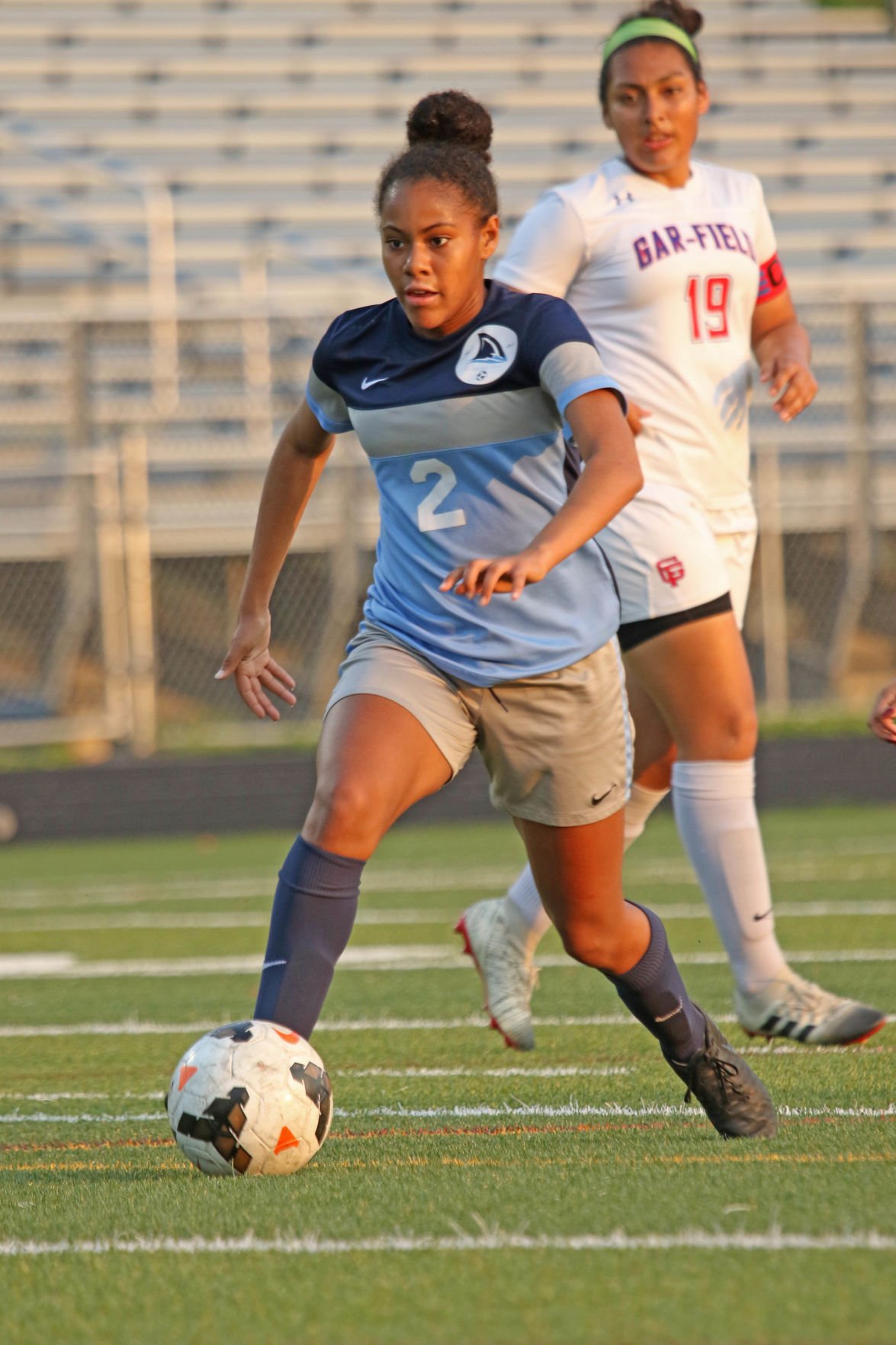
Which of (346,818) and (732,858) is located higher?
(346,818)

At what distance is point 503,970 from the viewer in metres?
4.62

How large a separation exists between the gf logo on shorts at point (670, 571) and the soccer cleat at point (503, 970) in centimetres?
97

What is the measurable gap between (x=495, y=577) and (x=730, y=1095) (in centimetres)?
111

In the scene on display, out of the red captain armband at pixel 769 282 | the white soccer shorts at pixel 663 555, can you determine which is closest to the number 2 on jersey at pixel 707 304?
the red captain armband at pixel 769 282

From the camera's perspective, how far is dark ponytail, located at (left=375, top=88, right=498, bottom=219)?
3234 mm

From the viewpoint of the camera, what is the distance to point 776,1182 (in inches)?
110

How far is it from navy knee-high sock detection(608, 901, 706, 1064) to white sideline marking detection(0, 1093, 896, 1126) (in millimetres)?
260

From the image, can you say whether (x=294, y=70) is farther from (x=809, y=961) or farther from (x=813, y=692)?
(x=809, y=961)

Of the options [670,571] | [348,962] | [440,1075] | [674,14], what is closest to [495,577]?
[670,571]

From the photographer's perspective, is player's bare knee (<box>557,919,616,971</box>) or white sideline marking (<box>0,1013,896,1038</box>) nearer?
player's bare knee (<box>557,919,616,971</box>)

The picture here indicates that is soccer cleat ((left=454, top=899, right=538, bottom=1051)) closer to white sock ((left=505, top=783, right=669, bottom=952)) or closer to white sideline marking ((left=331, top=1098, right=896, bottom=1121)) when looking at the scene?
white sock ((left=505, top=783, right=669, bottom=952))

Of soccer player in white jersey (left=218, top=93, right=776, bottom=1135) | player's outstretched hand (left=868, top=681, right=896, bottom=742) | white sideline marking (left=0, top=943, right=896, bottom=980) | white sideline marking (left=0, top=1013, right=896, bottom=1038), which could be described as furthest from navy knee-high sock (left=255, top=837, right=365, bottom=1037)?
white sideline marking (left=0, top=943, right=896, bottom=980)

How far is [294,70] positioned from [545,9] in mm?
3134

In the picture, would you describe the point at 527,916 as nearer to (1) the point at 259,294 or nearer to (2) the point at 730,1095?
(2) the point at 730,1095
